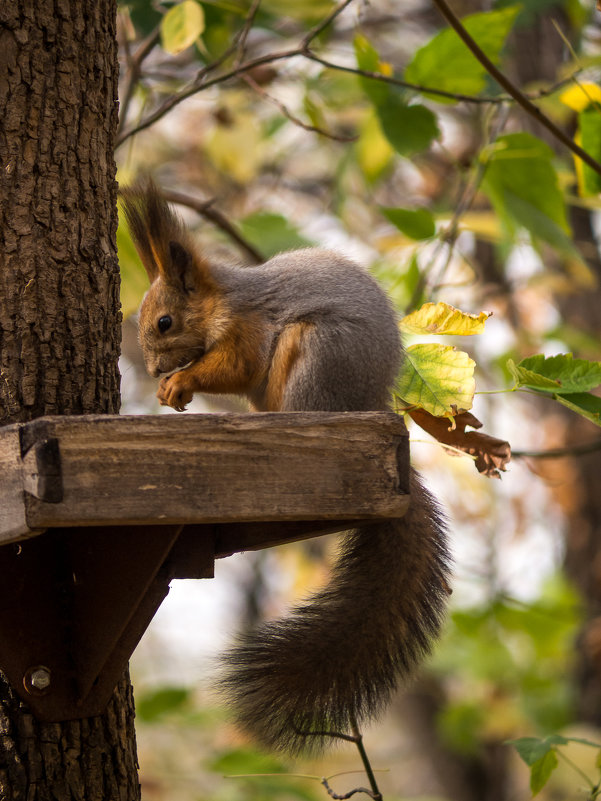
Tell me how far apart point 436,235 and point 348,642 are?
1053mm

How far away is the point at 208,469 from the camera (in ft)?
3.30

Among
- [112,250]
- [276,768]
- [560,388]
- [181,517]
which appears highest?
[112,250]

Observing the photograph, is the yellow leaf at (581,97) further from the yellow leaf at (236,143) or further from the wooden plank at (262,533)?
the yellow leaf at (236,143)

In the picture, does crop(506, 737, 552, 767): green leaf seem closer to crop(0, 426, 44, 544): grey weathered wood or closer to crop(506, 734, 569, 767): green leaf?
crop(506, 734, 569, 767): green leaf

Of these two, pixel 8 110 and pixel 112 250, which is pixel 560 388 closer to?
pixel 112 250

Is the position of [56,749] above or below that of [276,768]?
above

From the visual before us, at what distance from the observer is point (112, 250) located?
4.56 ft

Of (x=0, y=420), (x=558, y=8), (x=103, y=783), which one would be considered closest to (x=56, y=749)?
(x=103, y=783)

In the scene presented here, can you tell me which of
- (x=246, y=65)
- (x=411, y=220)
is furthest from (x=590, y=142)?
(x=246, y=65)

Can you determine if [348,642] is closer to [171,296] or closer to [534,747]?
[534,747]

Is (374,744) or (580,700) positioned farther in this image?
(374,744)

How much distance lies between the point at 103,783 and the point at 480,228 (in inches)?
69.4

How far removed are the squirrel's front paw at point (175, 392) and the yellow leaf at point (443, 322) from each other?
0.35 meters

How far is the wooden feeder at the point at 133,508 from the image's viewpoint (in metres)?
0.96
